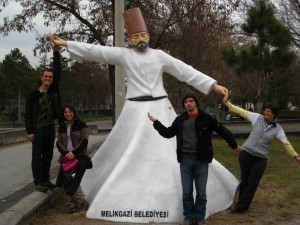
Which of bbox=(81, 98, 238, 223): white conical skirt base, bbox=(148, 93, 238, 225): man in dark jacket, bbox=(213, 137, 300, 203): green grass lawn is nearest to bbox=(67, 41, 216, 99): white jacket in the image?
bbox=(81, 98, 238, 223): white conical skirt base

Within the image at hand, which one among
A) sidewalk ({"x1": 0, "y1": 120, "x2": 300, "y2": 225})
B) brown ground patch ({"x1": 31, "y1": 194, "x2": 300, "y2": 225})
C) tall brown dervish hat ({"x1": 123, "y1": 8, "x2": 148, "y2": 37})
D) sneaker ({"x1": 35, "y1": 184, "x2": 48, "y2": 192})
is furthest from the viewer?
sneaker ({"x1": 35, "y1": 184, "x2": 48, "y2": 192})

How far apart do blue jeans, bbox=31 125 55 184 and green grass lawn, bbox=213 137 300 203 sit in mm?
3021

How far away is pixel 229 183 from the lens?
5828 millimetres

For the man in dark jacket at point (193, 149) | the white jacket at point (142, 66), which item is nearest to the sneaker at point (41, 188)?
the white jacket at point (142, 66)

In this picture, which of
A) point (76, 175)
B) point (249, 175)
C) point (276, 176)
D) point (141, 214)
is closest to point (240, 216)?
point (249, 175)

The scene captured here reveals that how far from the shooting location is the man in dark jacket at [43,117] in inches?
227

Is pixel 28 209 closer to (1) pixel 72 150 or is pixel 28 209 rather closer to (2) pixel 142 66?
(1) pixel 72 150

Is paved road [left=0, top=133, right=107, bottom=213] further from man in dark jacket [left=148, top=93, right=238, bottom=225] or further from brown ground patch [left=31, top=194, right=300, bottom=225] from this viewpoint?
man in dark jacket [left=148, top=93, right=238, bottom=225]

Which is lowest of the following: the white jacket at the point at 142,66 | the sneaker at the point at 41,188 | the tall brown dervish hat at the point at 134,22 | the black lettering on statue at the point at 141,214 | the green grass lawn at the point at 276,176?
the green grass lawn at the point at 276,176

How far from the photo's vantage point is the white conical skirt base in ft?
17.1

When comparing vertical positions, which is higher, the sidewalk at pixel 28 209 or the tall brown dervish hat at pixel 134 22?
the tall brown dervish hat at pixel 134 22

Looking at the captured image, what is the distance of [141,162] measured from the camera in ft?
17.8

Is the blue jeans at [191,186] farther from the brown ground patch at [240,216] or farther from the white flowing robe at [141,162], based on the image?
the brown ground patch at [240,216]

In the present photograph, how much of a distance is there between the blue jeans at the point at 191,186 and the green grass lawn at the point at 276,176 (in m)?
1.87
